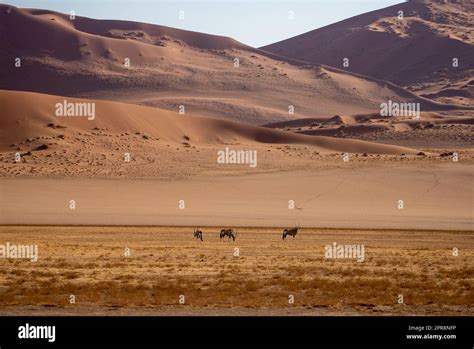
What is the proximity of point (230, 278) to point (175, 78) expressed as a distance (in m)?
147

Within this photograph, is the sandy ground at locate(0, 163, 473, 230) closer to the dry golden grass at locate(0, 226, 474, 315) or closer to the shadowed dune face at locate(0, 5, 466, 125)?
the dry golden grass at locate(0, 226, 474, 315)

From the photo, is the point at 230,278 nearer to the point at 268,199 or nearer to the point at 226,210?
the point at 226,210

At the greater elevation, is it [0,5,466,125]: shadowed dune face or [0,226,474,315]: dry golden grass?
[0,5,466,125]: shadowed dune face

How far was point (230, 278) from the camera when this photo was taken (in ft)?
59.7

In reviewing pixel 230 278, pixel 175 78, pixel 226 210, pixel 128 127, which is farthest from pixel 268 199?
pixel 175 78

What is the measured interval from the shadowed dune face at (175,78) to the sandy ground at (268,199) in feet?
252

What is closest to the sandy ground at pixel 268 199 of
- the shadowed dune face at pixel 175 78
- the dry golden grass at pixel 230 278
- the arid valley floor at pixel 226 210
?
the arid valley floor at pixel 226 210

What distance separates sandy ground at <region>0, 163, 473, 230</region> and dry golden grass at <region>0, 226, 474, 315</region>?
1035 cm

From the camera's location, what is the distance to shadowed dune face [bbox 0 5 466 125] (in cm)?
14512

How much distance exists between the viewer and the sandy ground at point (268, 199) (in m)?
39.5

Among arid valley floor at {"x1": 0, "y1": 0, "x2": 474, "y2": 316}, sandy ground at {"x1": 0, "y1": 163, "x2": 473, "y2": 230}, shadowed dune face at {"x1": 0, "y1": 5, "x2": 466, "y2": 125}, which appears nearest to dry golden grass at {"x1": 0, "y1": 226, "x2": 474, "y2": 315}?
arid valley floor at {"x1": 0, "y1": 0, "x2": 474, "y2": 316}

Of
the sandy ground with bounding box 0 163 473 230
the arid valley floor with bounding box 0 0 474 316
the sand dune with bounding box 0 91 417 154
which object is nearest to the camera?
the arid valley floor with bounding box 0 0 474 316
